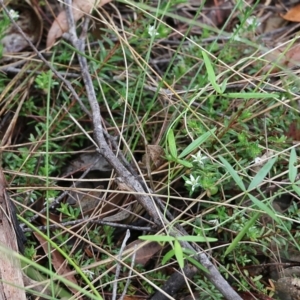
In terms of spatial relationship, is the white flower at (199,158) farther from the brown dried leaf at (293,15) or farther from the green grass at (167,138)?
the brown dried leaf at (293,15)

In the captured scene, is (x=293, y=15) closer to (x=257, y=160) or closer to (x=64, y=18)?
(x=257, y=160)

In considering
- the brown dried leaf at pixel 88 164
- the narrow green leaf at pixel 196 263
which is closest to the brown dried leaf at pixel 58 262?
the brown dried leaf at pixel 88 164

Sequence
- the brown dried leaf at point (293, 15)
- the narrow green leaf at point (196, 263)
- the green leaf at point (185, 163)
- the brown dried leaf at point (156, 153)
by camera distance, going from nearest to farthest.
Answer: the narrow green leaf at point (196, 263) < the green leaf at point (185, 163) < the brown dried leaf at point (156, 153) < the brown dried leaf at point (293, 15)

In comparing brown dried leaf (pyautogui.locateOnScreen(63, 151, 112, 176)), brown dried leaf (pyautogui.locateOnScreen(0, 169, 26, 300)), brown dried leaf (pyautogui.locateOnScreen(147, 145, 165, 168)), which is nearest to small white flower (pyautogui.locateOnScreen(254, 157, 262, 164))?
brown dried leaf (pyautogui.locateOnScreen(147, 145, 165, 168))

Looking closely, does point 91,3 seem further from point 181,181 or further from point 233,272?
point 233,272

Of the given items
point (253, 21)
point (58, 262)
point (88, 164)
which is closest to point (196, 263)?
point (58, 262)

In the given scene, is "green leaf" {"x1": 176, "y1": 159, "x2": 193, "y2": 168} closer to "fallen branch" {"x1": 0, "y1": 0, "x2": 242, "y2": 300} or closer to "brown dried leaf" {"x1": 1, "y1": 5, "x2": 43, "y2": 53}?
"fallen branch" {"x1": 0, "y1": 0, "x2": 242, "y2": 300}
